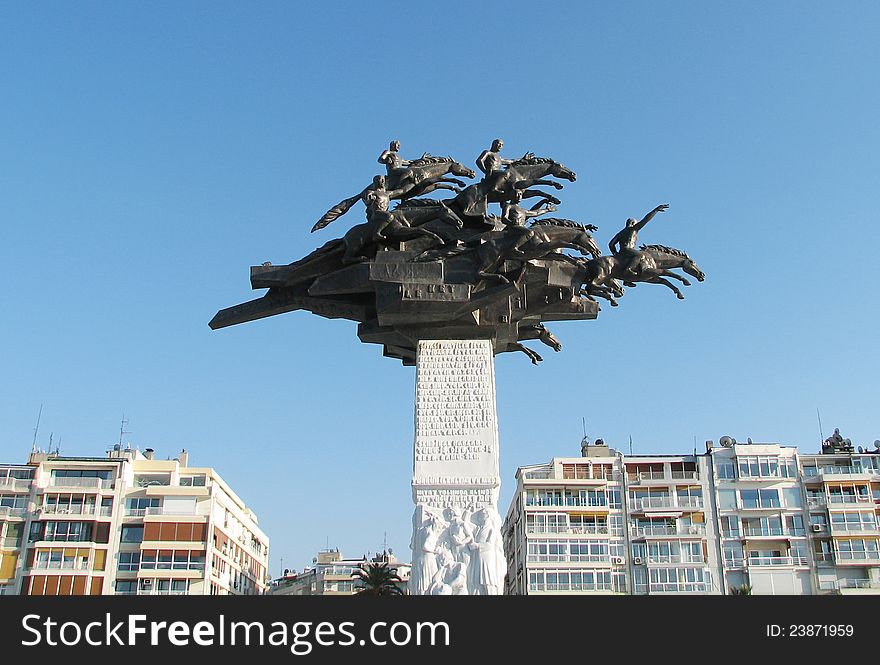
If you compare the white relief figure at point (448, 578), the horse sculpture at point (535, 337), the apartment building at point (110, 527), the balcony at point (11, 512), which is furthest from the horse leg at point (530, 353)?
the balcony at point (11, 512)

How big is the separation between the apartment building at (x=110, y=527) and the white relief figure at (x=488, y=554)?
2172 cm

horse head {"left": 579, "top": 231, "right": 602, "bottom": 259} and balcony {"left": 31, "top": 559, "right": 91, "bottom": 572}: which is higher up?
horse head {"left": 579, "top": 231, "right": 602, "bottom": 259}

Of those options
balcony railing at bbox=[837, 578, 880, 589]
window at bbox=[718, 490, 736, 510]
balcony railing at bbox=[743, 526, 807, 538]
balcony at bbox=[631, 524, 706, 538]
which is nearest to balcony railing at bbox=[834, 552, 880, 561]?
balcony railing at bbox=[837, 578, 880, 589]

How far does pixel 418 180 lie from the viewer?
17.1 metres

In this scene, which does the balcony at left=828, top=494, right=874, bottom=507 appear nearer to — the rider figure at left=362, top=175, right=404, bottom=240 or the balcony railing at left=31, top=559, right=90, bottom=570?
the rider figure at left=362, top=175, right=404, bottom=240

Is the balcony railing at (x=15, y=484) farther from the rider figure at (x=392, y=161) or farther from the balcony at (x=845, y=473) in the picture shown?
the balcony at (x=845, y=473)

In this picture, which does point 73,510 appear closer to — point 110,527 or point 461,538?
point 110,527

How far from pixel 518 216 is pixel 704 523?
23.5m

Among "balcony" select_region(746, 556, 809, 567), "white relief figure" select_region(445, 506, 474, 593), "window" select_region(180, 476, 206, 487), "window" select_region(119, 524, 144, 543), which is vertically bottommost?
"white relief figure" select_region(445, 506, 474, 593)

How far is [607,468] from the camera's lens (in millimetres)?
37344

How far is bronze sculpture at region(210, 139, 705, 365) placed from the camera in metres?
15.9

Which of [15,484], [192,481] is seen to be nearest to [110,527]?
[192,481]

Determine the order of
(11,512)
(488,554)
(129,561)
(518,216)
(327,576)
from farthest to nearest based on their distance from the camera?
(327,576) < (11,512) < (129,561) < (518,216) < (488,554)
